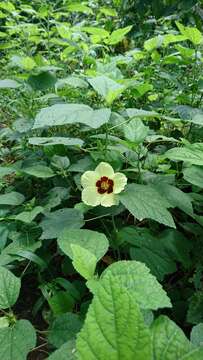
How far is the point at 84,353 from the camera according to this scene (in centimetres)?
41

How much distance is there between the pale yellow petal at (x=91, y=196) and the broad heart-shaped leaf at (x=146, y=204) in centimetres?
6

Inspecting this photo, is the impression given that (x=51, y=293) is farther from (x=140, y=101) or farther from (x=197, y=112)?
(x=140, y=101)

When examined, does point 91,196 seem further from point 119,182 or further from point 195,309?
point 195,309

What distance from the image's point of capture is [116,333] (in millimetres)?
397

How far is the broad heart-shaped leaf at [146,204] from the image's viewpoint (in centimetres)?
89

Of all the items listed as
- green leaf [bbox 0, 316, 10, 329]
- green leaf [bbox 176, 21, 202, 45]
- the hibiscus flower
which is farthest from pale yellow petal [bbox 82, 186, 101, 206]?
green leaf [bbox 176, 21, 202, 45]

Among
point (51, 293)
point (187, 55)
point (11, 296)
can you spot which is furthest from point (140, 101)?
point (11, 296)

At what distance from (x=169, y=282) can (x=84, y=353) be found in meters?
0.74

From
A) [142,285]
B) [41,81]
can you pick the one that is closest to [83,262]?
[142,285]

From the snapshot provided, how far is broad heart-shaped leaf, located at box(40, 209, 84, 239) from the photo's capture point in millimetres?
990

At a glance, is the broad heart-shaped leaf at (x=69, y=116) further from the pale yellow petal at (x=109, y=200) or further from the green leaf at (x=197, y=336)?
the green leaf at (x=197, y=336)

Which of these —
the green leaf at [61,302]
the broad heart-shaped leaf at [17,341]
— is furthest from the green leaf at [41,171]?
the broad heart-shaped leaf at [17,341]

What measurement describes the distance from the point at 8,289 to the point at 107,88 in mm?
562

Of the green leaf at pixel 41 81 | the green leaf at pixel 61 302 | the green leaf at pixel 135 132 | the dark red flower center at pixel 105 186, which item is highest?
the green leaf at pixel 135 132
